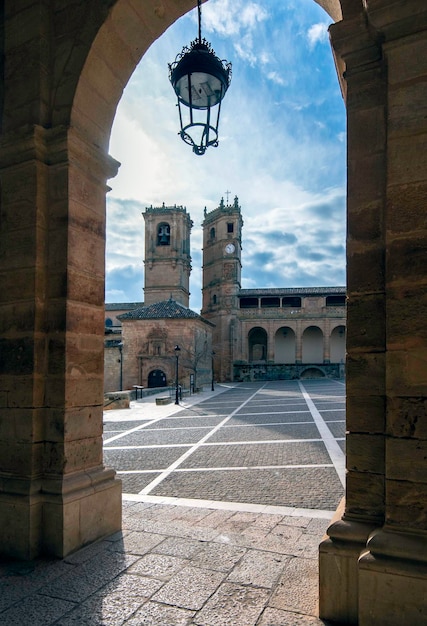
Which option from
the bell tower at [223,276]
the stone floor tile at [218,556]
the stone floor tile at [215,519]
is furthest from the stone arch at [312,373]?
the stone floor tile at [218,556]

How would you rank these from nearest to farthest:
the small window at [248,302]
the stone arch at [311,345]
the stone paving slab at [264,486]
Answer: the stone paving slab at [264,486] → the small window at [248,302] → the stone arch at [311,345]

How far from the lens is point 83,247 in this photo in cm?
353

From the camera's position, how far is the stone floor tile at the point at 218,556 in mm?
2871

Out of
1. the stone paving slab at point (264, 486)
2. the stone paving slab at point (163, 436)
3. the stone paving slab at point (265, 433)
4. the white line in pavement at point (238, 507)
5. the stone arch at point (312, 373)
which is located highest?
the white line in pavement at point (238, 507)

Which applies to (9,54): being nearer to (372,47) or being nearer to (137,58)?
(137,58)

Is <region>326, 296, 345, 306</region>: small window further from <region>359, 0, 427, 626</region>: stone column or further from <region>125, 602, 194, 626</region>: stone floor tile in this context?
<region>125, 602, 194, 626</region>: stone floor tile

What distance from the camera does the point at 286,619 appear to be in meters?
2.23

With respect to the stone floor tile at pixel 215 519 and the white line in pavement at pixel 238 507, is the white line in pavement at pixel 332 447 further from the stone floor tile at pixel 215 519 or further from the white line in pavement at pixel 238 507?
the stone floor tile at pixel 215 519

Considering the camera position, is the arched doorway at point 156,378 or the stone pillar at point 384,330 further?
the arched doorway at point 156,378

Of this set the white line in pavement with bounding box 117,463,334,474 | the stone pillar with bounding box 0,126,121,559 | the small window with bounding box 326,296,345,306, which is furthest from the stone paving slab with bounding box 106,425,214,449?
the small window with bounding box 326,296,345,306

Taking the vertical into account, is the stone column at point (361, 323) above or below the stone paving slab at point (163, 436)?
above

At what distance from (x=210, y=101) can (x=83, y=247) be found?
5.89 ft

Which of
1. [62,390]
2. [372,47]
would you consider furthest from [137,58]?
[62,390]

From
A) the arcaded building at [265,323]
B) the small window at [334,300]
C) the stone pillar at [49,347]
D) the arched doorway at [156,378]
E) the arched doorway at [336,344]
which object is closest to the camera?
the stone pillar at [49,347]
